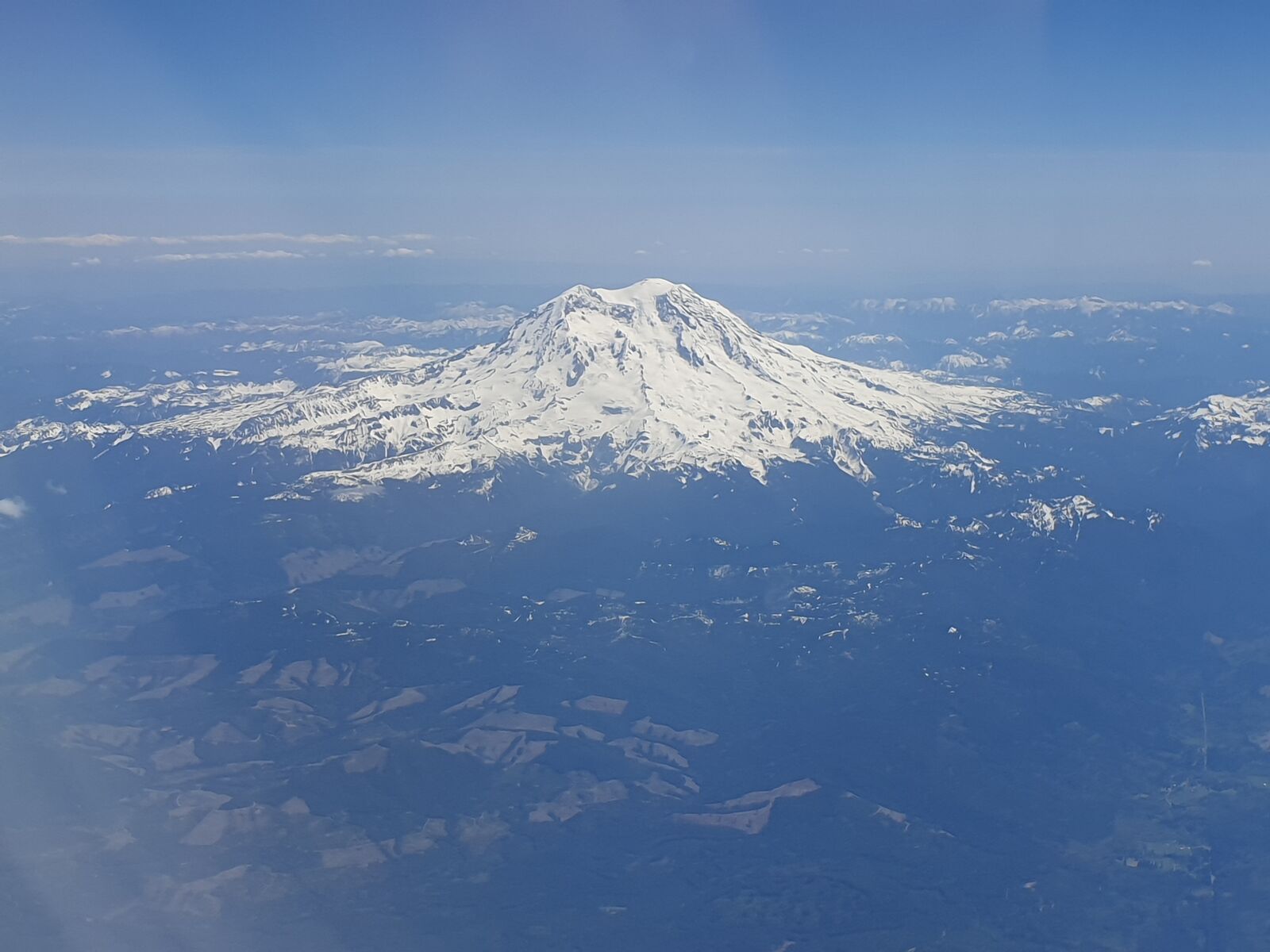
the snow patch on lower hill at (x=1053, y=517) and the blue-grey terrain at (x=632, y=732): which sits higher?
the snow patch on lower hill at (x=1053, y=517)

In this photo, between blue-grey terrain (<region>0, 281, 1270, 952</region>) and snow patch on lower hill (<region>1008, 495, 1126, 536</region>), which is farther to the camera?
snow patch on lower hill (<region>1008, 495, 1126, 536</region>)

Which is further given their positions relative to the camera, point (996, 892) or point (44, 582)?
point (44, 582)

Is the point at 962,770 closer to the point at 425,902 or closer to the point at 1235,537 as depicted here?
the point at 425,902

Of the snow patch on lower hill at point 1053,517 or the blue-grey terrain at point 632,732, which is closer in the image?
the blue-grey terrain at point 632,732

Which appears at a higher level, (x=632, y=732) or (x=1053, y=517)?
(x=1053, y=517)

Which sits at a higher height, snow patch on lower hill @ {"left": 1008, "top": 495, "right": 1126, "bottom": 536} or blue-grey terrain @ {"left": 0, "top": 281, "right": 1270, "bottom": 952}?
snow patch on lower hill @ {"left": 1008, "top": 495, "right": 1126, "bottom": 536}

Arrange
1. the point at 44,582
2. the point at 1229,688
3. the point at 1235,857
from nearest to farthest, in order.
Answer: the point at 1235,857, the point at 1229,688, the point at 44,582

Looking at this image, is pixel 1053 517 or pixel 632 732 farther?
pixel 1053 517

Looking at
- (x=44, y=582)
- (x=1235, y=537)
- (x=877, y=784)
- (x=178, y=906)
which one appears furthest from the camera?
(x=1235, y=537)

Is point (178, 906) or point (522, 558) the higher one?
point (522, 558)

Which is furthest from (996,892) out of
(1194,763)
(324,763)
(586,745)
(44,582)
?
(44,582)
